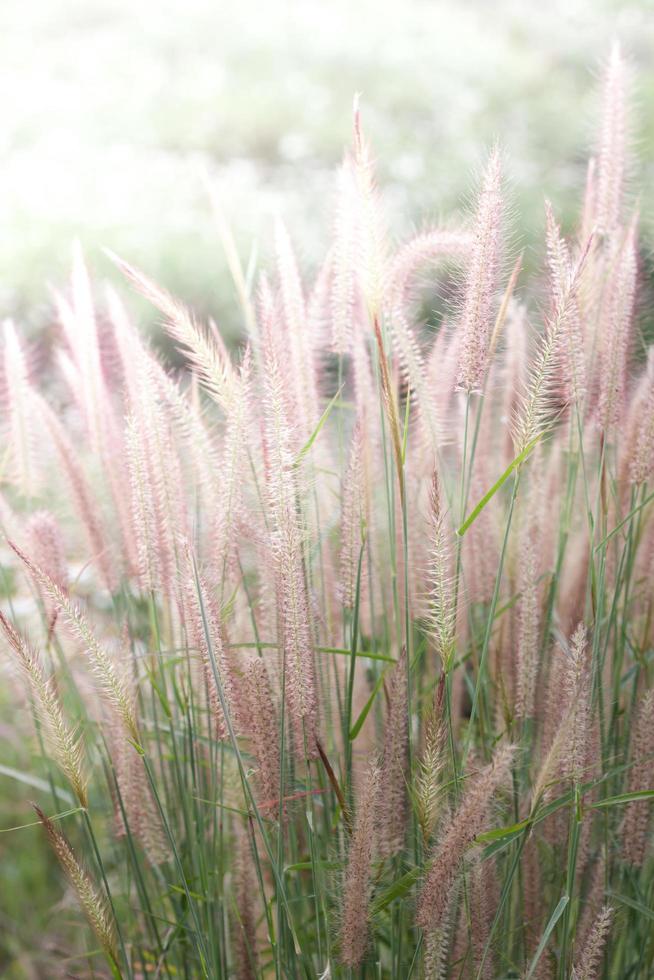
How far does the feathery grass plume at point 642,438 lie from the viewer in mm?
1022

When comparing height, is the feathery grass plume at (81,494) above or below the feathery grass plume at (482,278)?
below

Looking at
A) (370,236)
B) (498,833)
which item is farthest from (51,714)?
(370,236)

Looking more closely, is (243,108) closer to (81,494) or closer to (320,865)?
(81,494)

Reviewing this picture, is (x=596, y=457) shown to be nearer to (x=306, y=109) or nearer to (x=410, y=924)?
(x=410, y=924)

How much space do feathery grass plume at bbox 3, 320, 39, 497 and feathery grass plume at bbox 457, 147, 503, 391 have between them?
0.53 m

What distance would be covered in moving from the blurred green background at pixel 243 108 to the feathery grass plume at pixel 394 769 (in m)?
3.82

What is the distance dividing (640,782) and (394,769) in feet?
0.78

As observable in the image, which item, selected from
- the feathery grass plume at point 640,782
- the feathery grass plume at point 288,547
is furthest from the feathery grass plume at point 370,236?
the feathery grass plume at point 640,782

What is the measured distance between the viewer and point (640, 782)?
0.94 metres

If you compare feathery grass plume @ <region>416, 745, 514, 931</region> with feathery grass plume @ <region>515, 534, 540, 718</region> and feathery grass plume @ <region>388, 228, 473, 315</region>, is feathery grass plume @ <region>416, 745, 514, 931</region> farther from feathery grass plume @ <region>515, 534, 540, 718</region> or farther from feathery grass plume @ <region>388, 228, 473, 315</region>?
feathery grass plume @ <region>388, 228, 473, 315</region>

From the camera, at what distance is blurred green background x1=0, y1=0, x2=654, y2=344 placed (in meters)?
4.86

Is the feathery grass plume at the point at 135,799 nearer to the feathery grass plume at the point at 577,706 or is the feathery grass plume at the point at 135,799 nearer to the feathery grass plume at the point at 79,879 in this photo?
the feathery grass plume at the point at 79,879

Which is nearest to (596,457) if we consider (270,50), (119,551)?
(119,551)

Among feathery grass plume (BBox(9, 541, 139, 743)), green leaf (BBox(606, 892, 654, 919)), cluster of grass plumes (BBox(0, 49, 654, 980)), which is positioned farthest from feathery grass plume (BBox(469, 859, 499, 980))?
feathery grass plume (BBox(9, 541, 139, 743))
